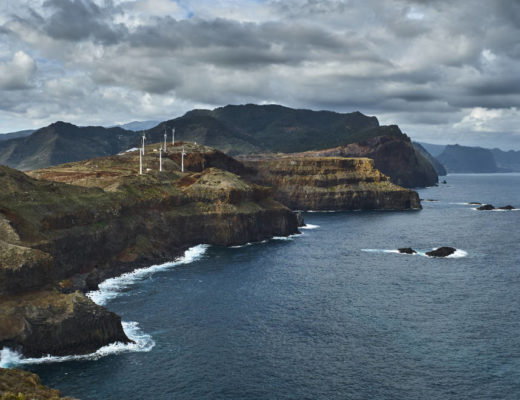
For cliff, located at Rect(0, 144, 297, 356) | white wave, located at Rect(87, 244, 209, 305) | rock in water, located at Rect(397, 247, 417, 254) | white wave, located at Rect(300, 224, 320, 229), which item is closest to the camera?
cliff, located at Rect(0, 144, 297, 356)

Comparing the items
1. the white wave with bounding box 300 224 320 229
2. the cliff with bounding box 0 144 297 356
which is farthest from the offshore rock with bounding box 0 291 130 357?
the white wave with bounding box 300 224 320 229

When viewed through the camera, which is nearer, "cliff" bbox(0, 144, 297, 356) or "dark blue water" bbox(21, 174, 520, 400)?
"dark blue water" bbox(21, 174, 520, 400)

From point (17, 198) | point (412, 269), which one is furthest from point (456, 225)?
point (17, 198)

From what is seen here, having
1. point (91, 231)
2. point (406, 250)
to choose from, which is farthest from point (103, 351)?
point (406, 250)

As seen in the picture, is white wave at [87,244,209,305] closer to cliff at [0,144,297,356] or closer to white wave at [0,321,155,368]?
cliff at [0,144,297,356]

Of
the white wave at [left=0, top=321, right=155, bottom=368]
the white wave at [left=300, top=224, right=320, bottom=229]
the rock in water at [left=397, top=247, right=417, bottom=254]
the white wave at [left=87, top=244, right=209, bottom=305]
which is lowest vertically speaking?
the white wave at [left=0, top=321, right=155, bottom=368]

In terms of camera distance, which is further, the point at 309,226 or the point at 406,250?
the point at 309,226

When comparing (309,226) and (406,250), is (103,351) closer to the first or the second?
(406,250)
